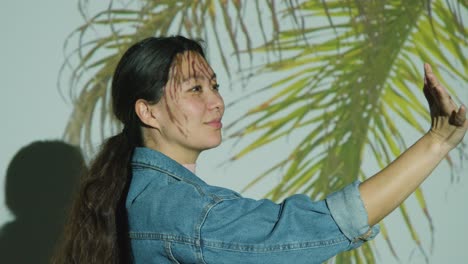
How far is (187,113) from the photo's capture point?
1.37 meters

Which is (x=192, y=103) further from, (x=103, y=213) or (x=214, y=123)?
(x=103, y=213)

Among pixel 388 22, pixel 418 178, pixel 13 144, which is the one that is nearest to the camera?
pixel 418 178

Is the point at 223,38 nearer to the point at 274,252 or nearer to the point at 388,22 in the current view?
the point at 388,22

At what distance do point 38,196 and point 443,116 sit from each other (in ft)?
3.48

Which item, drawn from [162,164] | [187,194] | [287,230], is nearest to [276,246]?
[287,230]

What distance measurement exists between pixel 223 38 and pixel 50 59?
14.6 inches

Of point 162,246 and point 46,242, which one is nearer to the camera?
point 162,246

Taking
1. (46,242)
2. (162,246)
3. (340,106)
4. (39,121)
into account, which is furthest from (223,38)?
(162,246)

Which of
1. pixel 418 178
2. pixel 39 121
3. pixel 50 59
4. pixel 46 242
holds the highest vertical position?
pixel 50 59

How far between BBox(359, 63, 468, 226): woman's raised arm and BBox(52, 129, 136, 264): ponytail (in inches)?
15.1

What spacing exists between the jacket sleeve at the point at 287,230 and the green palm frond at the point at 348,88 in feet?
2.55

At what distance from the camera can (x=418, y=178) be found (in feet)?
3.78

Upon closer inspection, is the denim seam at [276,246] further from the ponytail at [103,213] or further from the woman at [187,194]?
the ponytail at [103,213]

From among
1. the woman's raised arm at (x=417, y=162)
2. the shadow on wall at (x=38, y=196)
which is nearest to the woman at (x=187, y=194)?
the woman's raised arm at (x=417, y=162)
